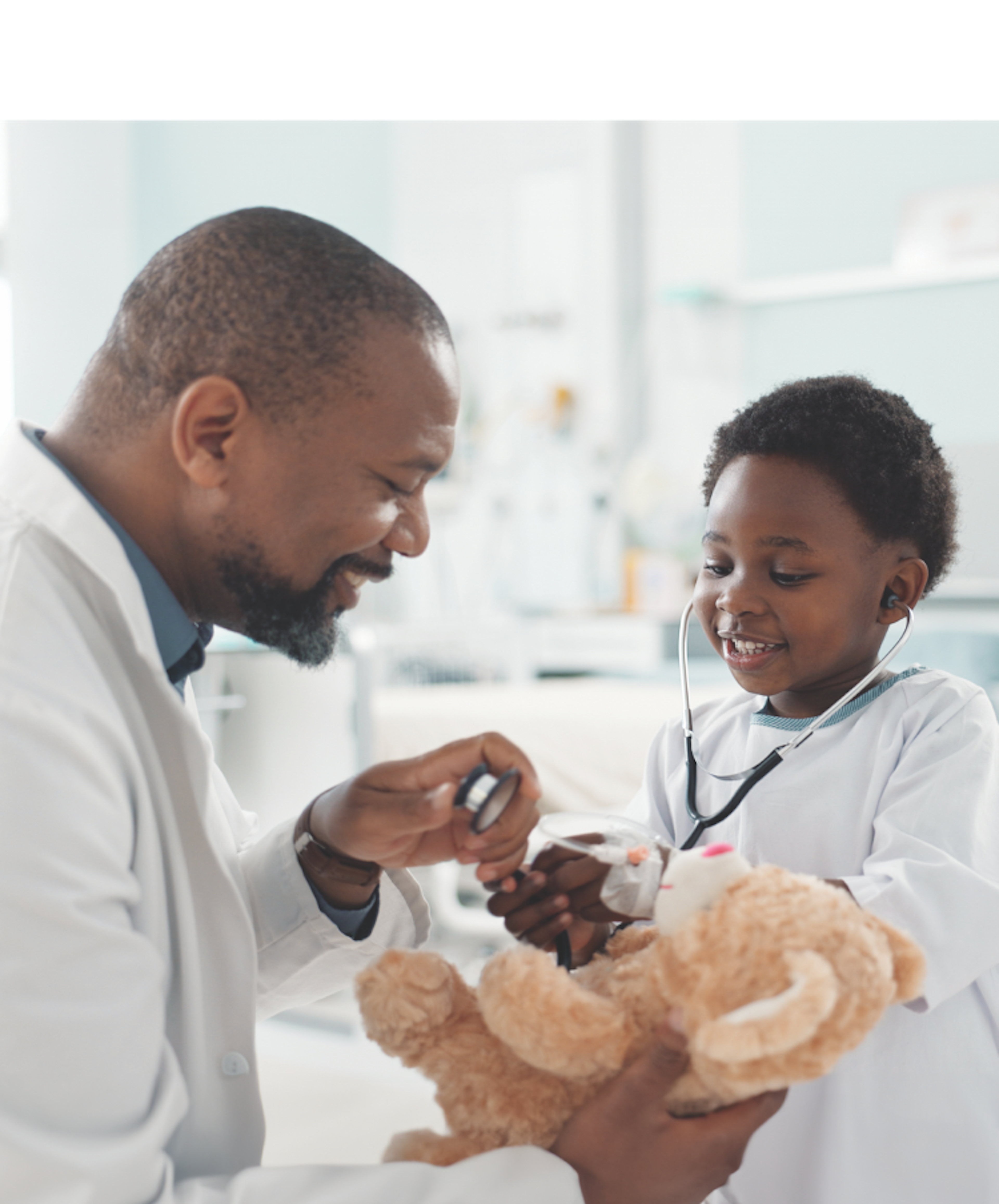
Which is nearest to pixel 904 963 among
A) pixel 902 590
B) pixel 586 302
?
pixel 902 590

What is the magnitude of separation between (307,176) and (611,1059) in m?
4.70

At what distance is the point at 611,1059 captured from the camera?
0.76m

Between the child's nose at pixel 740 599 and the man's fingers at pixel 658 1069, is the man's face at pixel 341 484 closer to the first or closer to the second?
the child's nose at pixel 740 599

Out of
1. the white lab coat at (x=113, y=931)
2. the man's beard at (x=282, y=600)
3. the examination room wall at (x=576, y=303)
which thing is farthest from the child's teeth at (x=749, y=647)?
the examination room wall at (x=576, y=303)

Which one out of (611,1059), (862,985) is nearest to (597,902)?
(611,1059)

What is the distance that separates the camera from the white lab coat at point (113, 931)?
70cm

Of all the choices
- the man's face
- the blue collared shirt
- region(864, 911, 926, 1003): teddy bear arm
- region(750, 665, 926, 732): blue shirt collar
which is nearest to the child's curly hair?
region(750, 665, 926, 732): blue shirt collar

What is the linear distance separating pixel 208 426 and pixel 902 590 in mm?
660

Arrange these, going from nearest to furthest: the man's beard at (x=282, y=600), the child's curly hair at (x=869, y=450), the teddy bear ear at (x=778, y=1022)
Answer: the teddy bear ear at (x=778, y=1022)
the man's beard at (x=282, y=600)
the child's curly hair at (x=869, y=450)

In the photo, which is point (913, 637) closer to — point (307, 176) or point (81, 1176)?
point (307, 176)

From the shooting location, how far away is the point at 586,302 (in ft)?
15.7

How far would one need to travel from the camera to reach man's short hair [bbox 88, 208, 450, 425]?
0.90 metres

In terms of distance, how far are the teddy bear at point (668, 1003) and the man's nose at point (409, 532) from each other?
335mm

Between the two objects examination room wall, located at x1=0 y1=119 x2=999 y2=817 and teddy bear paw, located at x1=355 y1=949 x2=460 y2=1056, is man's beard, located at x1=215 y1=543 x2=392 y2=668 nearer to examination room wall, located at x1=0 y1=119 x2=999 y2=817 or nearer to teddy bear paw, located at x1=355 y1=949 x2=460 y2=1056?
teddy bear paw, located at x1=355 y1=949 x2=460 y2=1056
